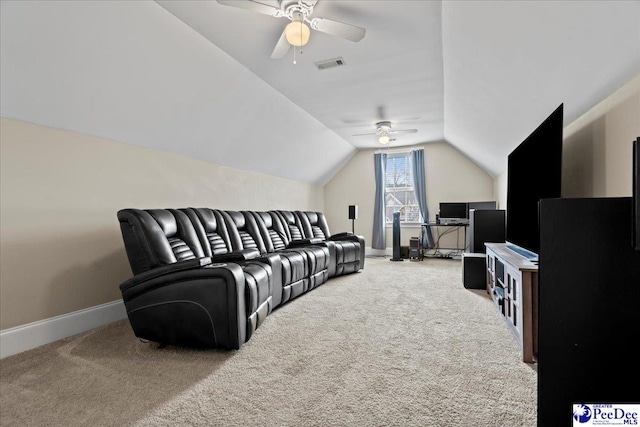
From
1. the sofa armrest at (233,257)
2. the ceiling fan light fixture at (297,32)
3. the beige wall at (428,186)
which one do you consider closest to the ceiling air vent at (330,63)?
the ceiling fan light fixture at (297,32)

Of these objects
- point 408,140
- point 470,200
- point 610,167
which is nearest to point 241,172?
point 408,140

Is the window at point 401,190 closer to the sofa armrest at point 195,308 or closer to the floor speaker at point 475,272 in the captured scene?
the floor speaker at point 475,272

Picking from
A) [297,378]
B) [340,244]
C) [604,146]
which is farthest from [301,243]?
[604,146]

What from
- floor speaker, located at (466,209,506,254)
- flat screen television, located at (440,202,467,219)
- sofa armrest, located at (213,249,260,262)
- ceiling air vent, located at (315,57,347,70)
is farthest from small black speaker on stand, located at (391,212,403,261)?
sofa armrest, located at (213,249,260,262)

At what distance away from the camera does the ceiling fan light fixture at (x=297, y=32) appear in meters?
2.22

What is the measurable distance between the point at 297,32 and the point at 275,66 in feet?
4.11

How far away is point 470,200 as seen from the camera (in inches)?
268

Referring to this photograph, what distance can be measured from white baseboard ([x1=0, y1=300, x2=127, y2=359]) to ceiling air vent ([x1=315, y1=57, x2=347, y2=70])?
307 centimetres

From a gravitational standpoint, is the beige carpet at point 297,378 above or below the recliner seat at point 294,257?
below

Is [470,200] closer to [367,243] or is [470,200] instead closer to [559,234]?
[367,243]

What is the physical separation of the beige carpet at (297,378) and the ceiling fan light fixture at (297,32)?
7.07 feet

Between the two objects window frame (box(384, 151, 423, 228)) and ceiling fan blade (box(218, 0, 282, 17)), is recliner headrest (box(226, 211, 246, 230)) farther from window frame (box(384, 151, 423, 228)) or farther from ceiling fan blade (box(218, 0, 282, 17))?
window frame (box(384, 151, 423, 228))

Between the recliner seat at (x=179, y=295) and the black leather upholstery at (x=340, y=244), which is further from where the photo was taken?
the black leather upholstery at (x=340, y=244)

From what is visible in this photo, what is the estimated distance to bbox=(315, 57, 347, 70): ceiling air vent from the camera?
3.31 m
